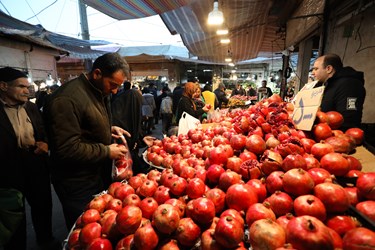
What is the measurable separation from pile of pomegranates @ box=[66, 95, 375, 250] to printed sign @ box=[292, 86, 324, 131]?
85 mm

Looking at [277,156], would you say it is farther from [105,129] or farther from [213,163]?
[105,129]

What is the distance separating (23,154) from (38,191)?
597mm

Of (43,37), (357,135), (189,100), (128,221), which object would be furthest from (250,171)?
(43,37)

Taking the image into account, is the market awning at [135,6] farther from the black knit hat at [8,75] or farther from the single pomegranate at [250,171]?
the single pomegranate at [250,171]

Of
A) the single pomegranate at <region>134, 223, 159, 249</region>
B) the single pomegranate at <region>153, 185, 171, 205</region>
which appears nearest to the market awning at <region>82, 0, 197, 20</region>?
the single pomegranate at <region>153, 185, 171, 205</region>

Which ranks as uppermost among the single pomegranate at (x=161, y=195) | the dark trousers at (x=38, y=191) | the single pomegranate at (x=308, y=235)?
the single pomegranate at (x=308, y=235)

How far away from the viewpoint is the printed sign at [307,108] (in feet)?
5.96

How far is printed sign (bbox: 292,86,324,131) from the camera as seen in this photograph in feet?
5.96

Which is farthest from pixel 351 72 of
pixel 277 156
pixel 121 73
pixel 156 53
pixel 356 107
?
pixel 156 53

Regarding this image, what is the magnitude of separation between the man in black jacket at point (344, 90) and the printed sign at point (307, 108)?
2.56 ft

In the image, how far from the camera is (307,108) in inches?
76.0

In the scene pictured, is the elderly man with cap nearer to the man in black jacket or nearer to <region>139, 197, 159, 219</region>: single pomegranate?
<region>139, 197, 159, 219</region>: single pomegranate

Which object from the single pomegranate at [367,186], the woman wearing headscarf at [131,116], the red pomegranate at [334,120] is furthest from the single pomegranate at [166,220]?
the woman wearing headscarf at [131,116]

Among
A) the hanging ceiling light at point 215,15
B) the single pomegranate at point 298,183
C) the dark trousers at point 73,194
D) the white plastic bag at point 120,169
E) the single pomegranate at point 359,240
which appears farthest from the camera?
the hanging ceiling light at point 215,15
